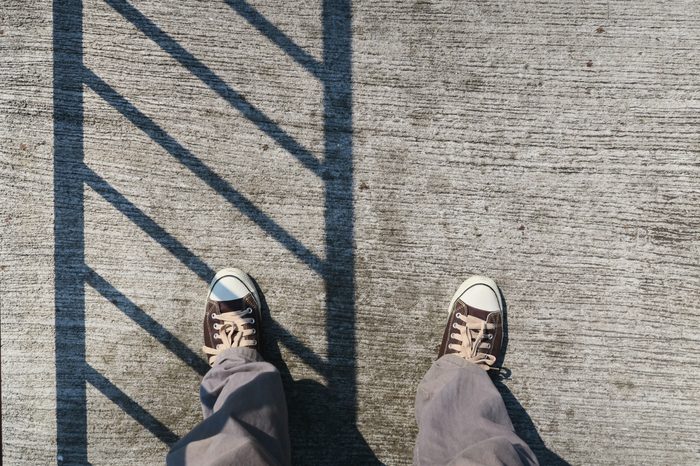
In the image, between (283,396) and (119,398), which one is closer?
(283,396)

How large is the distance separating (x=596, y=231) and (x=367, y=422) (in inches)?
51.3

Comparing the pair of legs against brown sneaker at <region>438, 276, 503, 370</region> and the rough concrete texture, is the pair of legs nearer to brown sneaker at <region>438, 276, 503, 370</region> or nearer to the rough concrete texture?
brown sneaker at <region>438, 276, 503, 370</region>

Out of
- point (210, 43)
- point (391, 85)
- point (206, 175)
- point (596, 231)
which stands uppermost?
point (210, 43)

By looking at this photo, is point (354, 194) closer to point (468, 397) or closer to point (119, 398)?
point (468, 397)

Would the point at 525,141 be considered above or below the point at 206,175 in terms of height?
above

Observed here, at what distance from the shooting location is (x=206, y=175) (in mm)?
2215

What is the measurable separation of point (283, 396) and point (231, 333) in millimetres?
354

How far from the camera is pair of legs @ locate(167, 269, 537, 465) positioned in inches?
73.3

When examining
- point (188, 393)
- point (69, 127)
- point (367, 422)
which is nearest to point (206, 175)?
point (69, 127)

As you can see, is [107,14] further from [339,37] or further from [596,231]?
[596,231]

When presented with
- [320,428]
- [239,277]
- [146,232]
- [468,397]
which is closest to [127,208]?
[146,232]

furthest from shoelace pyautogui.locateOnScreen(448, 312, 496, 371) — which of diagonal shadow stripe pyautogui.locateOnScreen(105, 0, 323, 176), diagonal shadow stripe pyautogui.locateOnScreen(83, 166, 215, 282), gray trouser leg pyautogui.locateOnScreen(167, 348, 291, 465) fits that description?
diagonal shadow stripe pyautogui.locateOnScreen(83, 166, 215, 282)

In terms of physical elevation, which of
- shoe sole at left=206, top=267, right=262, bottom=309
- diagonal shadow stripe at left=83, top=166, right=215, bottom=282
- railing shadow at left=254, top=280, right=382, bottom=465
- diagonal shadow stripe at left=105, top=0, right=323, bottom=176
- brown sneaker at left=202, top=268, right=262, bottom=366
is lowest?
railing shadow at left=254, top=280, right=382, bottom=465

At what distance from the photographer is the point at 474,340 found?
221 centimetres
